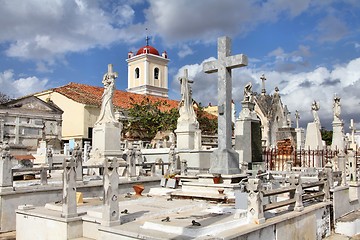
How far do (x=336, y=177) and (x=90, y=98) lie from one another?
1176 inches

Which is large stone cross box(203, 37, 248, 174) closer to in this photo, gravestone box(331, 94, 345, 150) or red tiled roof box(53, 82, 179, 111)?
gravestone box(331, 94, 345, 150)

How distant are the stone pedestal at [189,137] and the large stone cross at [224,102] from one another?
7450mm

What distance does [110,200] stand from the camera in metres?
6.70

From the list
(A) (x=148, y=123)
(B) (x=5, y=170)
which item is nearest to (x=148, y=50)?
(A) (x=148, y=123)

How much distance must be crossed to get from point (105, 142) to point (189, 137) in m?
4.97

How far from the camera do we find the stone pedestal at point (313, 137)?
23723 millimetres

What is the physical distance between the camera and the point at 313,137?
24.0m

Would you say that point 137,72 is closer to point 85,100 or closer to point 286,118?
point 85,100

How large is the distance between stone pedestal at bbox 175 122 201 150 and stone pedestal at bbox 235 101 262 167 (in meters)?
2.36

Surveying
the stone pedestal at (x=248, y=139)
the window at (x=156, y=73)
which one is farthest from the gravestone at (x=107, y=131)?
the window at (x=156, y=73)

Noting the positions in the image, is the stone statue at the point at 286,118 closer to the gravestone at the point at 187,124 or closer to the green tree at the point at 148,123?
the green tree at the point at 148,123

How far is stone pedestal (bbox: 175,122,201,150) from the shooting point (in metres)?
19.2

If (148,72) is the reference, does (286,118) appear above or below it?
below

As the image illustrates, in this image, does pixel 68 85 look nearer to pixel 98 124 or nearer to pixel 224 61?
pixel 98 124
